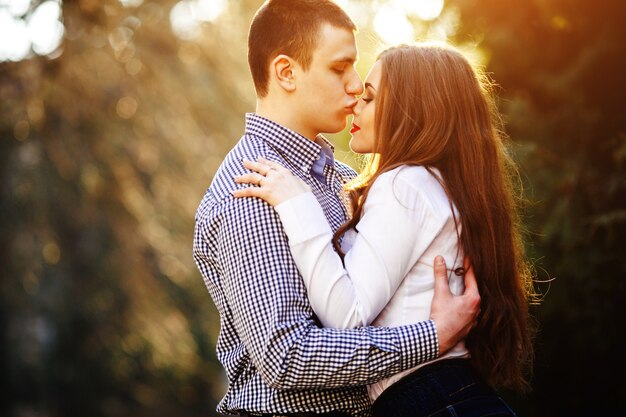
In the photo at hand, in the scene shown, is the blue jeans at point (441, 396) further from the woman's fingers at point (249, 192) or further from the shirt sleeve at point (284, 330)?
the woman's fingers at point (249, 192)

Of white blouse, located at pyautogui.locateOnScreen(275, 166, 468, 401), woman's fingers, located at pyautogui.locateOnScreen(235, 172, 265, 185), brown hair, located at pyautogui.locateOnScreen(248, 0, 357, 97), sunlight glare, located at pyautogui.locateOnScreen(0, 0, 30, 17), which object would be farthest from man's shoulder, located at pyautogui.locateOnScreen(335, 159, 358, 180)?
sunlight glare, located at pyautogui.locateOnScreen(0, 0, 30, 17)

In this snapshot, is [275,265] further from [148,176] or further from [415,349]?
[148,176]

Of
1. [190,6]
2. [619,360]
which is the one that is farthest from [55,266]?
[619,360]

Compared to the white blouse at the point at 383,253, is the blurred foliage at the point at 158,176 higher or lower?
higher

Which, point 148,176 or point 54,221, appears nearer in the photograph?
point 54,221

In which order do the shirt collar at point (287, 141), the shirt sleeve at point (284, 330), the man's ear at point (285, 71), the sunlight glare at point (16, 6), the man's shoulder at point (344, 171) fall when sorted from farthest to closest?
the sunlight glare at point (16, 6)
the man's shoulder at point (344, 171)
the man's ear at point (285, 71)
the shirt collar at point (287, 141)
the shirt sleeve at point (284, 330)

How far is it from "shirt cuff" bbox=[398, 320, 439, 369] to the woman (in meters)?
0.07

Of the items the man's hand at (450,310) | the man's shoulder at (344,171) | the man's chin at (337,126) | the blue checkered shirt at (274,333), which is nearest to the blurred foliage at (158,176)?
the man's shoulder at (344,171)

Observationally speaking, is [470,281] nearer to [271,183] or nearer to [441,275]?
[441,275]

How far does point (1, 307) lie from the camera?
6406 millimetres

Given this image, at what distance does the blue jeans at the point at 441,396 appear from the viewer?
2098 millimetres

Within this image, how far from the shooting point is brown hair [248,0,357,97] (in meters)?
2.56

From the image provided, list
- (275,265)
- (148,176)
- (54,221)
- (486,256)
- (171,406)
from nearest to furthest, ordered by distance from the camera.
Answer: (275,265) < (486,256) < (54,221) < (148,176) < (171,406)

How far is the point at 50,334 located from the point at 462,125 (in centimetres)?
574
